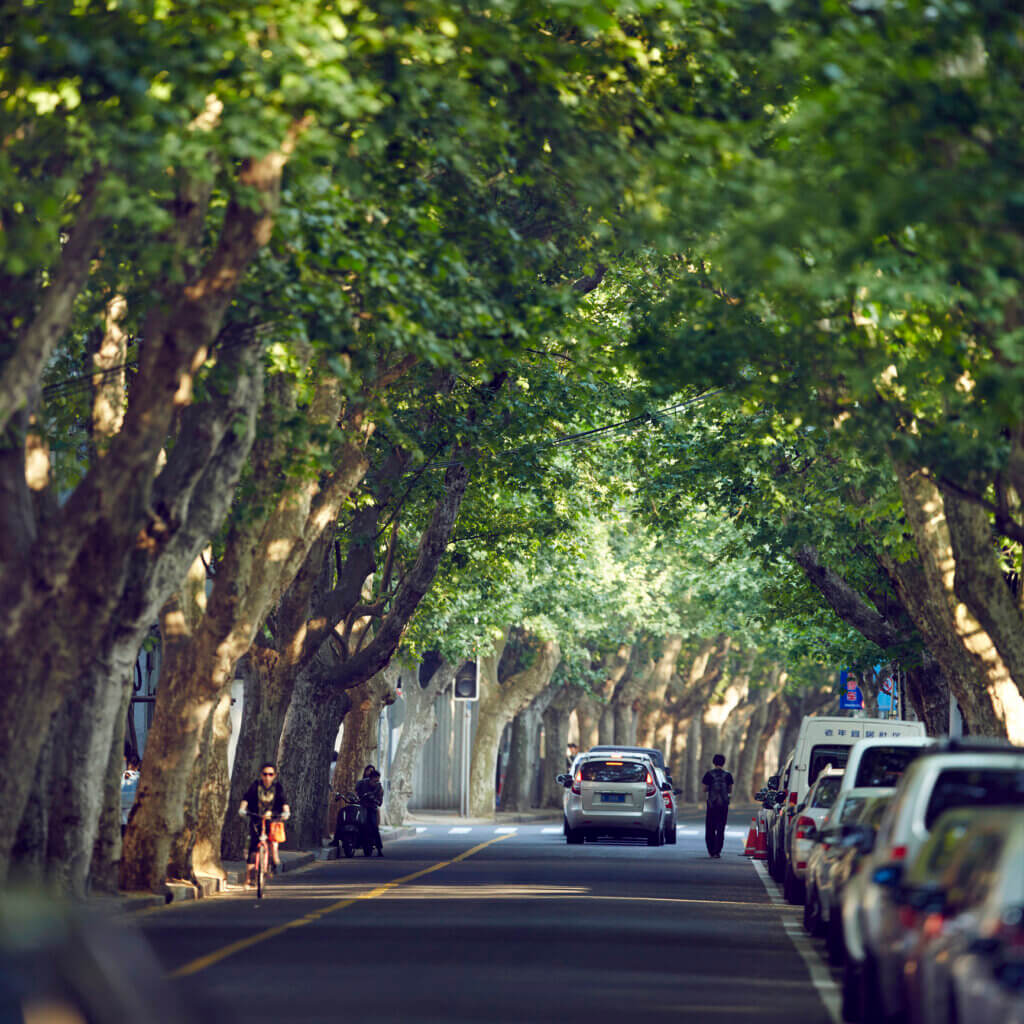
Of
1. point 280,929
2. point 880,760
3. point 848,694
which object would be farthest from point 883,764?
point 848,694

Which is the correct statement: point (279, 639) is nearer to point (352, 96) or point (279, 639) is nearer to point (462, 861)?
point (462, 861)

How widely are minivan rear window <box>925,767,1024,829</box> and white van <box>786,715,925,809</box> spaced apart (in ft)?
43.4

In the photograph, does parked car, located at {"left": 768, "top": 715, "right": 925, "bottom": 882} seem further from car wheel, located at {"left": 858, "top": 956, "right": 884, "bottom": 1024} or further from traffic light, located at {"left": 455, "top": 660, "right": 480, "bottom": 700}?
traffic light, located at {"left": 455, "top": 660, "right": 480, "bottom": 700}

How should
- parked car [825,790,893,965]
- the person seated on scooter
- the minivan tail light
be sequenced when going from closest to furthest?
parked car [825,790,893,965] → the minivan tail light → the person seated on scooter

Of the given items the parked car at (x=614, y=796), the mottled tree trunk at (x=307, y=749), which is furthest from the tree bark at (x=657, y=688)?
the mottled tree trunk at (x=307, y=749)

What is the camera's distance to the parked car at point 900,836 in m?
10.8

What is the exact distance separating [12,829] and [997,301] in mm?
8638

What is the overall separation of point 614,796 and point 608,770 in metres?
0.48

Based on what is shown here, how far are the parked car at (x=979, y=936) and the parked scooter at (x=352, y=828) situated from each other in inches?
902

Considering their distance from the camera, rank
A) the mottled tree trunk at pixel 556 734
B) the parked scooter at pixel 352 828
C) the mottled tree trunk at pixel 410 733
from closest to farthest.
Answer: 1. the parked scooter at pixel 352 828
2. the mottled tree trunk at pixel 410 733
3. the mottled tree trunk at pixel 556 734

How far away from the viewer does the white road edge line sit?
12930mm

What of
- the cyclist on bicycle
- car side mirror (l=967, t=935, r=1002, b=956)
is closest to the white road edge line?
car side mirror (l=967, t=935, r=1002, b=956)

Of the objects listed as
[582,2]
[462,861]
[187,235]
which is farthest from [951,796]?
[462,861]

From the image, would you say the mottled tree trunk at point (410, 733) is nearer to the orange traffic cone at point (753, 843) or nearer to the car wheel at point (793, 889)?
the orange traffic cone at point (753, 843)
